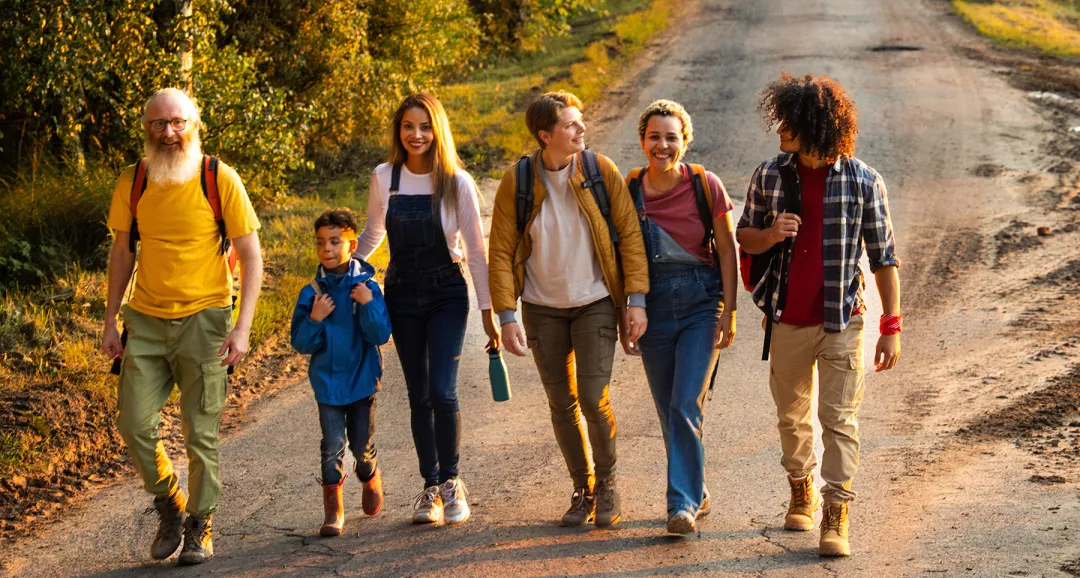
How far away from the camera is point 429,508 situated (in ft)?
18.4

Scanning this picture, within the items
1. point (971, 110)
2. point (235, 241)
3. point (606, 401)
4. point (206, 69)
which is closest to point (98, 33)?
point (206, 69)

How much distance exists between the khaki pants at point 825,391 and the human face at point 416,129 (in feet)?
6.02

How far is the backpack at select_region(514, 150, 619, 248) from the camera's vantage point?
5.28m

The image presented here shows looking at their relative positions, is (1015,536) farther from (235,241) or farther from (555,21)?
(555,21)

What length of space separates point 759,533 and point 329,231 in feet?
8.01

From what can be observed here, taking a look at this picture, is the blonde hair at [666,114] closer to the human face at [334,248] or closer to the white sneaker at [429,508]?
the human face at [334,248]

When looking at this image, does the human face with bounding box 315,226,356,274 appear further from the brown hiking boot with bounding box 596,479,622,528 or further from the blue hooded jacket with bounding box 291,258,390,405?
the brown hiking boot with bounding box 596,479,622,528

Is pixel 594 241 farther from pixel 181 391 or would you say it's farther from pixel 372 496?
pixel 181 391

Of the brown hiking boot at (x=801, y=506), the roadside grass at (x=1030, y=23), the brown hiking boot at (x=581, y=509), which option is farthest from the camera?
the roadside grass at (x=1030, y=23)

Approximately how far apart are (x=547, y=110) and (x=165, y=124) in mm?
1671

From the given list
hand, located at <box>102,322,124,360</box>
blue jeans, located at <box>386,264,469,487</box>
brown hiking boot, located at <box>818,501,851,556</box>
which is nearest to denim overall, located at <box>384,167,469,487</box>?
blue jeans, located at <box>386,264,469,487</box>

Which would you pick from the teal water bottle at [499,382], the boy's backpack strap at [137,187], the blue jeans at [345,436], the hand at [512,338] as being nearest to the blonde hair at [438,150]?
the hand at [512,338]

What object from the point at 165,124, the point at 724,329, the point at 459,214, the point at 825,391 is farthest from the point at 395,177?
the point at 825,391

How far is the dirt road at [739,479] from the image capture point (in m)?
5.12
